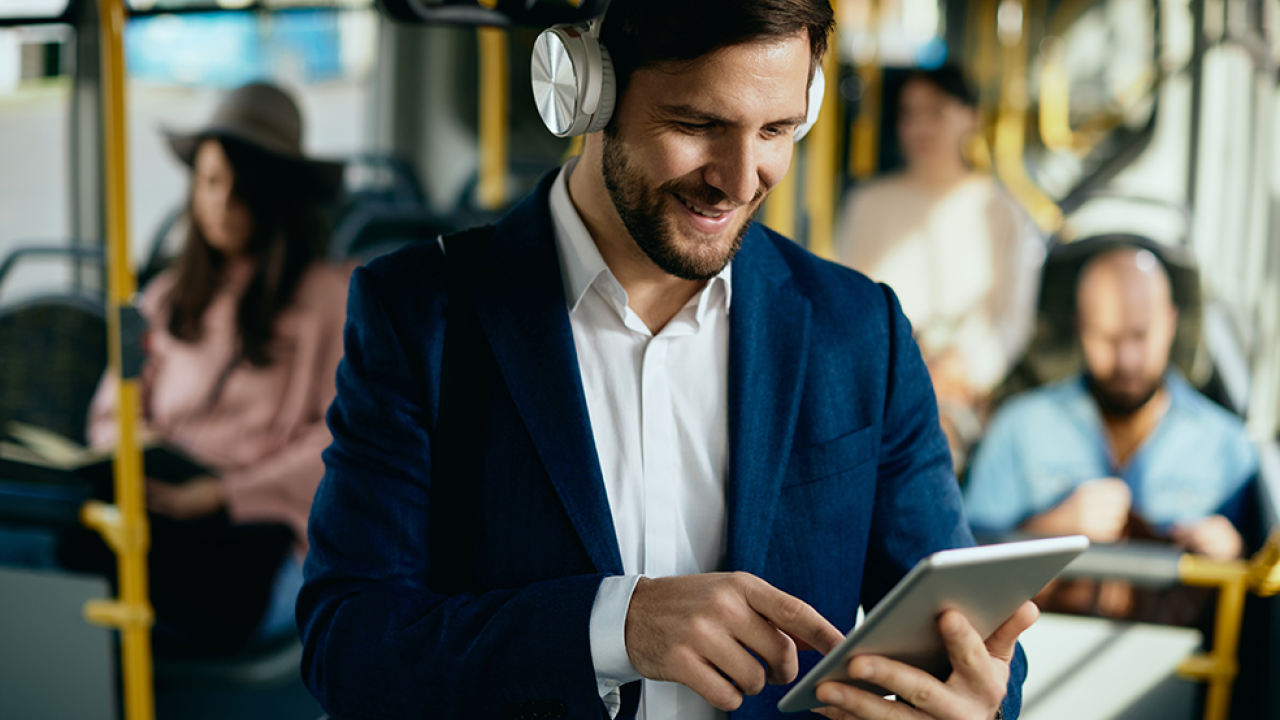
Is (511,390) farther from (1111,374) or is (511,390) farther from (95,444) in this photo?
(1111,374)

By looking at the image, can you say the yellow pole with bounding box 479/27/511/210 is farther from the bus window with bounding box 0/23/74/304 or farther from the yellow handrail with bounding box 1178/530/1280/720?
the yellow handrail with bounding box 1178/530/1280/720

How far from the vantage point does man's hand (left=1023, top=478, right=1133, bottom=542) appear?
3.29 metres

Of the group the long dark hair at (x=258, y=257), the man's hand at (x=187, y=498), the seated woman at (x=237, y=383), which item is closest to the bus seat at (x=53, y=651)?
the seated woman at (x=237, y=383)

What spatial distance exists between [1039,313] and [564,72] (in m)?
3.07

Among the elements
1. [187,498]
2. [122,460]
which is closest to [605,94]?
[122,460]

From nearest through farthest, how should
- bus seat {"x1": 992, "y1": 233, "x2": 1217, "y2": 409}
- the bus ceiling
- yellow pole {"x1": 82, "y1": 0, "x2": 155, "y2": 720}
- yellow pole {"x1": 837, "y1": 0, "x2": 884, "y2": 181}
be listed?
the bus ceiling, yellow pole {"x1": 82, "y1": 0, "x2": 155, "y2": 720}, bus seat {"x1": 992, "y1": 233, "x2": 1217, "y2": 409}, yellow pole {"x1": 837, "y1": 0, "x2": 884, "y2": 181}

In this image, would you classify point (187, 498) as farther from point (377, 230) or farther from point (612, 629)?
point (612, 629)

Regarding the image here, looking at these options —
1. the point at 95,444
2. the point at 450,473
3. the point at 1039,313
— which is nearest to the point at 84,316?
the point at 95,444

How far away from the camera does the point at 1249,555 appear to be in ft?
Result: 10.4

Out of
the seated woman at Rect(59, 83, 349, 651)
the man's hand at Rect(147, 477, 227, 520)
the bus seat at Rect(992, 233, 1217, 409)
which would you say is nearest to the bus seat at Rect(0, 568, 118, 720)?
the seated woman at Rect(59, 83, 349, 651)

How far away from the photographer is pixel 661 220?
1003 millimetres

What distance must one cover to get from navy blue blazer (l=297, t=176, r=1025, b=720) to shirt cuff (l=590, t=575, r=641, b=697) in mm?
10

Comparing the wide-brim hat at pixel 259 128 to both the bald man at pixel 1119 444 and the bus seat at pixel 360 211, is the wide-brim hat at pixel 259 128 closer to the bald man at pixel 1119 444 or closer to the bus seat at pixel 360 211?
the bus seat at pixel 360 211

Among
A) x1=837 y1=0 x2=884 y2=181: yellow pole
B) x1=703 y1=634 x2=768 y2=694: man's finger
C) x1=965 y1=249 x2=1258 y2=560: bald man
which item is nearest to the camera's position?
x1=703 y1=634 x2=768 y2=694: man's finger
